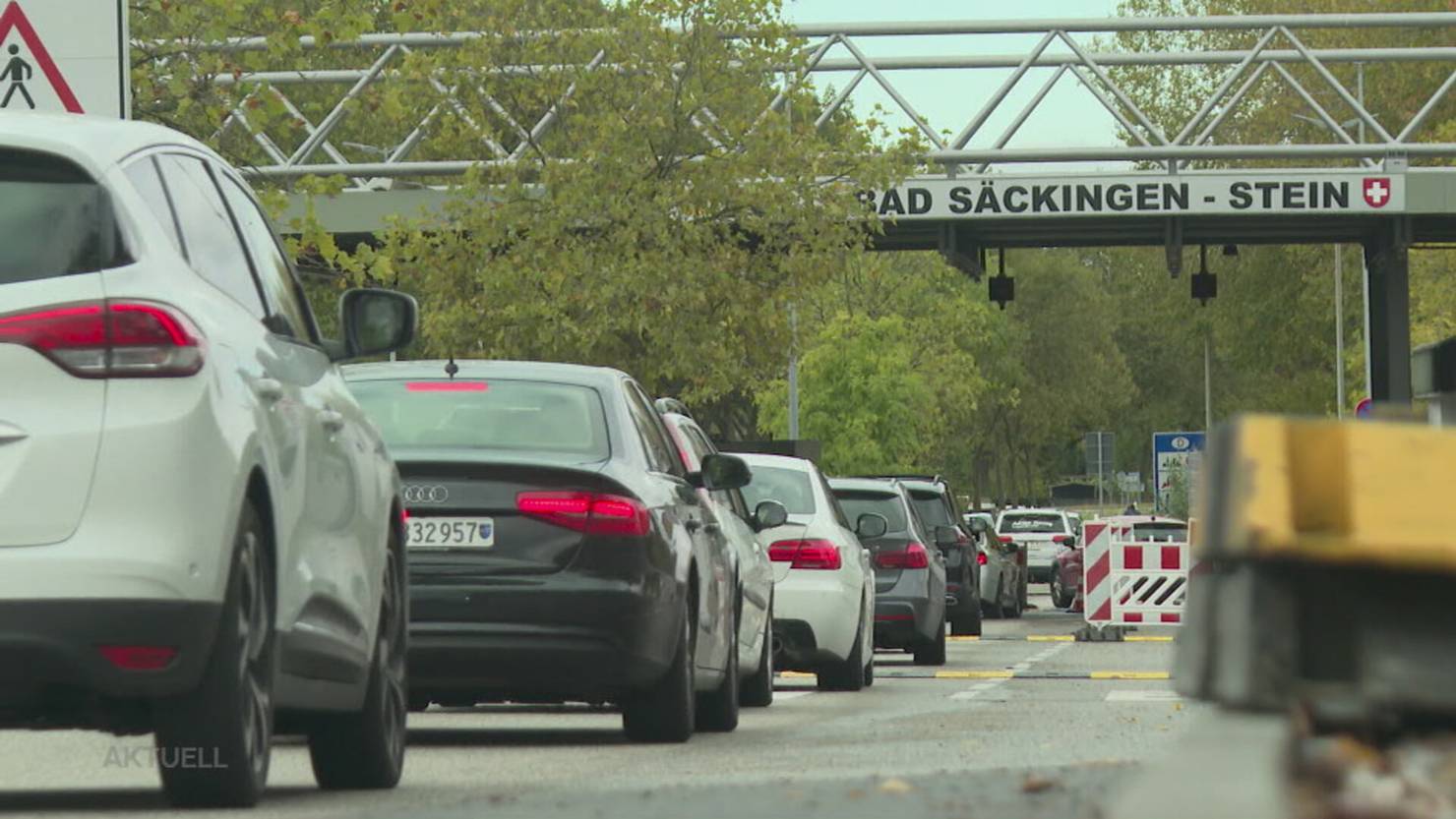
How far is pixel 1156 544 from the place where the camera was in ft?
113

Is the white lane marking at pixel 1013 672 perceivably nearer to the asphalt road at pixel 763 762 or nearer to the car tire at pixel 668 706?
the asphalt road at pixel 763 762

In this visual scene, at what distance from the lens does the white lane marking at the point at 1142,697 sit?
18.1 m

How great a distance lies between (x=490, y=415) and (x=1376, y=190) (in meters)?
29.7

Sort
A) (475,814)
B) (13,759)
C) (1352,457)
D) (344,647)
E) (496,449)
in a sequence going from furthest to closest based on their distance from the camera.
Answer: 1. (496,449)
2. (13,759)
3. (344,647)
4. (475,814)
5. (1352,457)

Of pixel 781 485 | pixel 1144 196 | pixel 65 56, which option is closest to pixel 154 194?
pixel 65 56

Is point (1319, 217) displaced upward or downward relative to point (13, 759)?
upward

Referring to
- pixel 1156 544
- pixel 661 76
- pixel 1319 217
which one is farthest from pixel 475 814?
pixel 1319 217

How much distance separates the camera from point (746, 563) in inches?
650

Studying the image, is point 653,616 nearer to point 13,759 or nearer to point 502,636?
point 502,636

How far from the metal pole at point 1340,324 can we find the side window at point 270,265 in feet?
216

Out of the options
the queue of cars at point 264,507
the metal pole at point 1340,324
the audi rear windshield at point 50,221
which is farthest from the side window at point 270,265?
the metal pole at point 1340,324

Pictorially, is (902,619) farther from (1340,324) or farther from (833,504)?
(1340,324)

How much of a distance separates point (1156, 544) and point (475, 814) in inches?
1081

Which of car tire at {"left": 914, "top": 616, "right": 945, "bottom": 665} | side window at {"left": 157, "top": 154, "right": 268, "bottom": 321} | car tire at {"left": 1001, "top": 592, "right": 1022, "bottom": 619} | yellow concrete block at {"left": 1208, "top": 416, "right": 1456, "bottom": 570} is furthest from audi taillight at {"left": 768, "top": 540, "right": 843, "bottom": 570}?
car tire at {"left": 1001, "top": 592, "right": 1022, "bottom": 619}
